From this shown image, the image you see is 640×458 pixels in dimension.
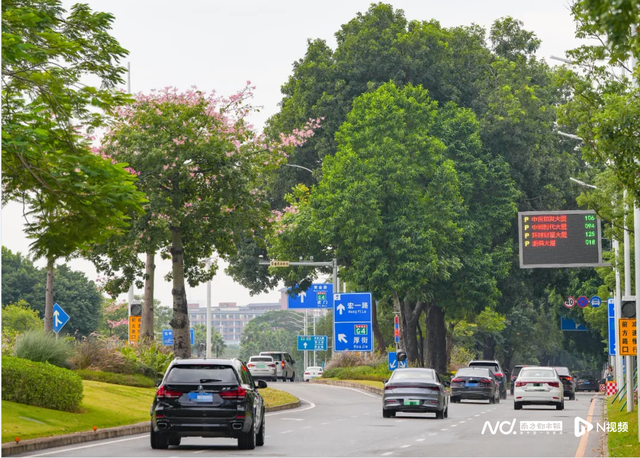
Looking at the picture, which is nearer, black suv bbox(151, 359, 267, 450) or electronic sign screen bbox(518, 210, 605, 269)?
black suv bbox(151, 359, 267, 450)

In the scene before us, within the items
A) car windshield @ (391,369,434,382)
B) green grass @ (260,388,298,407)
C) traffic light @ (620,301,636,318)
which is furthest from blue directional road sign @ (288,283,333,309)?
traffic light @ (620,301,636,318)

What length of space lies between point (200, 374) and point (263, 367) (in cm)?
4317

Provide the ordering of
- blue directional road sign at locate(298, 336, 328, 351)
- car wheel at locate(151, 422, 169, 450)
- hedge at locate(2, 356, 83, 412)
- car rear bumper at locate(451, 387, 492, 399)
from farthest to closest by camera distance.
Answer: blue directional road sign at locate(298, 336, 328, 351)
car rear bumper at locate(451, 387, 492, 399)
hedge at locate(2, 356, 83, 412)
car wheel at locate(151, 422, 169, 450)

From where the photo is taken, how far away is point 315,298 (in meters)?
68.9

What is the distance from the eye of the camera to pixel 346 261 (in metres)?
54.8

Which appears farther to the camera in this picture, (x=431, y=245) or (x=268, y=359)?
(x=268, y=359)

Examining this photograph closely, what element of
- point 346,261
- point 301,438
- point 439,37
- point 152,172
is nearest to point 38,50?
point 301,438

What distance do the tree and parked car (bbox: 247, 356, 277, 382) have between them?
97.7ft

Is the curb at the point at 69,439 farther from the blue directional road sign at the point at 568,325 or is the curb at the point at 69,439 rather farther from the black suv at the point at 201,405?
the blue directional road sign at the point at 568,325

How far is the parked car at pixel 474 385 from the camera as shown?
41.4 metres

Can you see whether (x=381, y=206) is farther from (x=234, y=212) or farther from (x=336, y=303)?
(x=234, y=212)

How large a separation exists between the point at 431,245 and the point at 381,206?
10.6 feet

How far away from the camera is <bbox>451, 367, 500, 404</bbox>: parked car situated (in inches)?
1631

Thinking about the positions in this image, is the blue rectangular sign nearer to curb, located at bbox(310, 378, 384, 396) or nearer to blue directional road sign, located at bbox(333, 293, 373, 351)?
blue directional road sign, located at bbox(333, 293, 373, 351)
